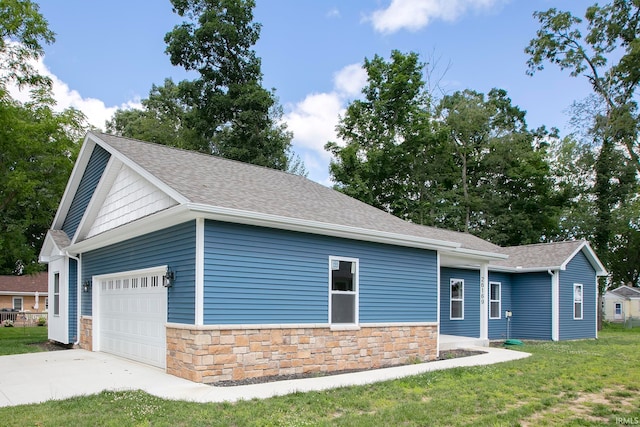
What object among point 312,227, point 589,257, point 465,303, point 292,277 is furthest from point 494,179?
point 292,277

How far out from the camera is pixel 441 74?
33875 millimetres

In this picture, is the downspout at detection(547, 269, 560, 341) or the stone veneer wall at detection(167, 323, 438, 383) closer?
the stone veneer wall at detection(167, 323, 438, 383)

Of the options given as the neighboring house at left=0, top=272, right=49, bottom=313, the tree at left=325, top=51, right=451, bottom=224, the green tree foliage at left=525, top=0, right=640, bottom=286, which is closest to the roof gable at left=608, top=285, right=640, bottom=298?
the green tree foliage at left=525, top=0, right=640, bottom=286

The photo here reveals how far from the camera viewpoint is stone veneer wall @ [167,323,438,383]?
8.74m

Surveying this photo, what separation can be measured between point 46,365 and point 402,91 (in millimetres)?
25459

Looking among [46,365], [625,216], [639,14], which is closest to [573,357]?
[639,14]

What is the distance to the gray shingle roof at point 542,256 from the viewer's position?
62.6 feet

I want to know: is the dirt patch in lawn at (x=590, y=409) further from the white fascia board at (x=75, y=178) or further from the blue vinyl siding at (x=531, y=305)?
the white fascia board at (x=75, y=178)

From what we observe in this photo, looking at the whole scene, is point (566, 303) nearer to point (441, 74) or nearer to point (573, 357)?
point (573, 357)

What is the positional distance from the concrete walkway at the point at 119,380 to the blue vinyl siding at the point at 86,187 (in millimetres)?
4770

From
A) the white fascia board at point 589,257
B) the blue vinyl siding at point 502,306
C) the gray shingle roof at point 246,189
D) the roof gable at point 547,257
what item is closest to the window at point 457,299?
the blue vinyl siding at point 502,306

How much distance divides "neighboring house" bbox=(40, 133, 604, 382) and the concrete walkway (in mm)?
538

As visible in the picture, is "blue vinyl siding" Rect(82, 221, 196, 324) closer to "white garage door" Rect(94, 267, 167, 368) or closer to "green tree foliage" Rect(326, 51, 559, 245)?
"white garage door" Rect(94, 267, 167, 368)

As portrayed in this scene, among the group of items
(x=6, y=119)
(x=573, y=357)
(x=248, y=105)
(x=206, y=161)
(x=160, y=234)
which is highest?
(x=248, y=105)
